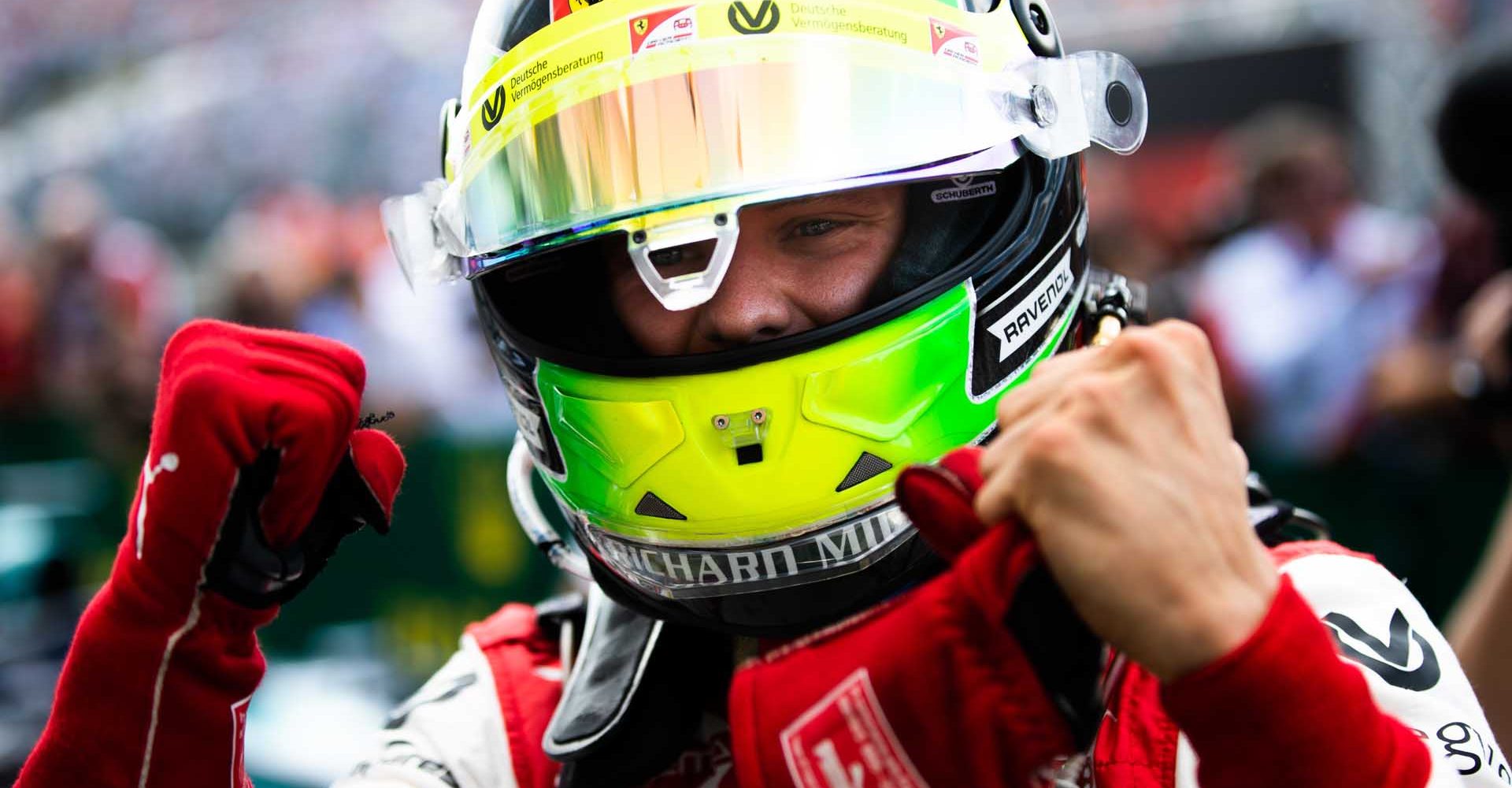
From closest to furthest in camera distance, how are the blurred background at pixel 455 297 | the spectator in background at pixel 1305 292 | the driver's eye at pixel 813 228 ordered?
1. the driver's eye at pixel 813 228
2. the blurred background at pixel 455 297
3. the spectator in background at pixel 1305 292

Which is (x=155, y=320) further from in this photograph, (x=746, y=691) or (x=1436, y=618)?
(x=746, y=691)

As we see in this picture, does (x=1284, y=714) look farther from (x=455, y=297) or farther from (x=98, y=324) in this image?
(x=98, y=324)

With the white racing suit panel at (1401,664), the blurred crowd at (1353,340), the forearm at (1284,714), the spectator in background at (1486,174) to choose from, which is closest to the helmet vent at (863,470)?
the white racing suit panel at (1401,664)

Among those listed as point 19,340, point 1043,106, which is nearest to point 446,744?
point 1043,106

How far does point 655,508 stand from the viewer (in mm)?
1603

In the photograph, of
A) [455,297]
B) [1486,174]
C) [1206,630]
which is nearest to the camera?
[1206,630]

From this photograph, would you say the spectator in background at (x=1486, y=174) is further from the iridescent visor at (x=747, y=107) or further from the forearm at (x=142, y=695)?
the forearm at (x=142, y=695)

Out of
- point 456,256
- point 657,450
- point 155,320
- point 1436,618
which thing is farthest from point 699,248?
point 155,320

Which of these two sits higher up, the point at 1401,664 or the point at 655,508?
the point at 655,508

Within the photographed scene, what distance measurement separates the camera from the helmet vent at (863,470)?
1.53 metres

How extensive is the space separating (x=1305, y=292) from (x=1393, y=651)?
10.4 ft

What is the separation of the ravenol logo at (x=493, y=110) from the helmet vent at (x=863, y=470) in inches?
23.0

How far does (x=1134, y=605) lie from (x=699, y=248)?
30.5 inches

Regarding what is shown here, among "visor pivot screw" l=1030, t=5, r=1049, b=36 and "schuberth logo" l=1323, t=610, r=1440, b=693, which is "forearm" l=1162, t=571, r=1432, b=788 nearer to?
"schuberth logo" l=1323, t=610, r=1440, b=693
